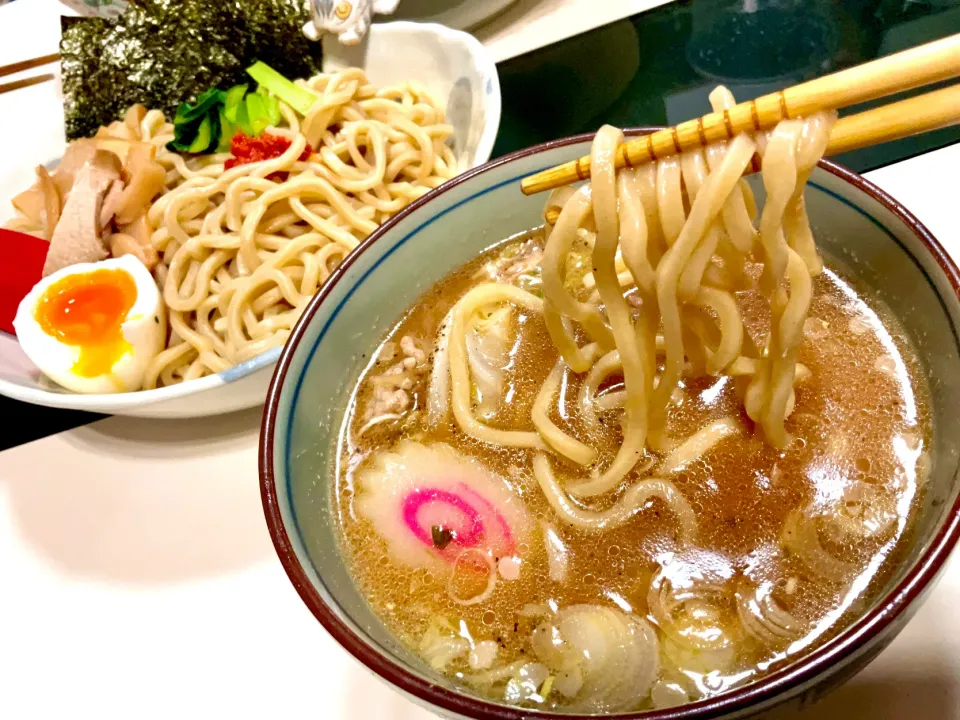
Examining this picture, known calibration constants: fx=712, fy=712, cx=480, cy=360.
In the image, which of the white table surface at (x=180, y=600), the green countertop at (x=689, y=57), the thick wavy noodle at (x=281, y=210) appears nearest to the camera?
the white table surface at (x=180, y=600)

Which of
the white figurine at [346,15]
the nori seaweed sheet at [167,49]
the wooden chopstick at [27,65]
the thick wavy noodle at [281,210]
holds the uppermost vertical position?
the white figurine at [346,15]

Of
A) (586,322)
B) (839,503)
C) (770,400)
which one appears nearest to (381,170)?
(586,322)

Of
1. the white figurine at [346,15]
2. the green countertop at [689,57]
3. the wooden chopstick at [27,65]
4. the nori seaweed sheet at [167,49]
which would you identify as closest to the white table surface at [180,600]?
the green countertop at [689,57]

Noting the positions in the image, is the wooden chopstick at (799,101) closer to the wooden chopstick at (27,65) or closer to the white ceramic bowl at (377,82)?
the white ceramic bowl at (377,82)

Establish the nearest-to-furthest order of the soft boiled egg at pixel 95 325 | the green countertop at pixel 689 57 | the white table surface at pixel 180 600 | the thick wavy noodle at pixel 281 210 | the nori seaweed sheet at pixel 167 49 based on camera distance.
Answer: the white table surface at pixel 180 600 < the soft boiled egg at pixel 95 325 < the thick wavy noodle at pixel 281 210 < the green countertop at pixel 689 57 < the nori seaweed sheet at pixel 167 49

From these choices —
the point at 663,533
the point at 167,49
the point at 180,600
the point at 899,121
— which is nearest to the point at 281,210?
the point at 167,49

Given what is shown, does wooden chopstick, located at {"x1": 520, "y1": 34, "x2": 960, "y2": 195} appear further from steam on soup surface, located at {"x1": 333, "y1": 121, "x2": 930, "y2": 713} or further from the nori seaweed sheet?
the nori seaweed sheet

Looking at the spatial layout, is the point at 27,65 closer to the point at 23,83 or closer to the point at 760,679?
the point at 23,83
